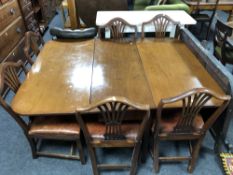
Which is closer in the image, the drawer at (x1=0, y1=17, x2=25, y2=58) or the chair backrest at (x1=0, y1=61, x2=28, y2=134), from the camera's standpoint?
the chair backrest at (x1=0, y1=61, x2=28, y2=134)

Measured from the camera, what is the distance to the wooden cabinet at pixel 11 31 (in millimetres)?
2576

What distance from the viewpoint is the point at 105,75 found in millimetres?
1645

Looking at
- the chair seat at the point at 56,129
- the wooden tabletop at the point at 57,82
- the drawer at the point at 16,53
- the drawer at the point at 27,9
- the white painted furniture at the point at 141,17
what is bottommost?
the drawer at the point at 16,53

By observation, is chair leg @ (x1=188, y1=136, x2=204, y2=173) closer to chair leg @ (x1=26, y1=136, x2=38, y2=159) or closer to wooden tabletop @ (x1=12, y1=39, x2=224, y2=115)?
wooden tabletop @ (x1=12, y1=39, x2=224, y2=115)

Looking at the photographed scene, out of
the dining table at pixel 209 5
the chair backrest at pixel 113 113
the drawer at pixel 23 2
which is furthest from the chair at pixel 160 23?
the drawer at pixel 23 2

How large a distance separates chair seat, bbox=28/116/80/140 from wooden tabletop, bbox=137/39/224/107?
68 cm

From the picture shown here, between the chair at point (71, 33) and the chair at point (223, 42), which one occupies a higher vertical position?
the chair at point (71, 33)

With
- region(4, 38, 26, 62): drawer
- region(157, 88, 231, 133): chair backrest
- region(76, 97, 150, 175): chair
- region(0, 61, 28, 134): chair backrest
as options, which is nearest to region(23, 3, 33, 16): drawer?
region(4, 38, 26, 62): drawer

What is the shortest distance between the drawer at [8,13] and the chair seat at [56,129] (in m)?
1.72

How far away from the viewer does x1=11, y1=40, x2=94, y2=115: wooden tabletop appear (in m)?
1.35

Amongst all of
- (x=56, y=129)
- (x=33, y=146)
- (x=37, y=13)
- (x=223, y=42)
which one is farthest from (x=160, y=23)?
(x=37, y=13)

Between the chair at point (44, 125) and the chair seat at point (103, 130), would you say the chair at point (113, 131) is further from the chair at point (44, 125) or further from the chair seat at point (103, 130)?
the chair at point (44, 125)

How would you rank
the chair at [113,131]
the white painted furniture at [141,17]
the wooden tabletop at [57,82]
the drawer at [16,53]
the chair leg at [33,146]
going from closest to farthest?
the chair at [113,131], the wooden tabletop at [57,82], the chair leg at [33,146], the white painted furniture at [141,17], the drawer at [16,53]

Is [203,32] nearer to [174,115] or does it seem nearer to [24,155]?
[174,115]
